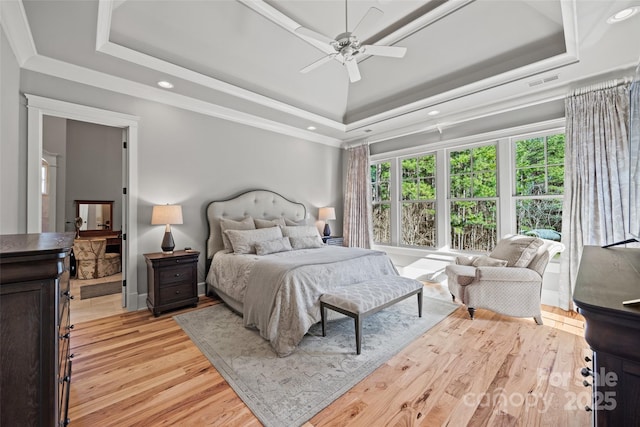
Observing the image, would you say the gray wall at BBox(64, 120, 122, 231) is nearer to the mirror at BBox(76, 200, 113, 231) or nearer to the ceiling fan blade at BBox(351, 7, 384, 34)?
the mirror at BBox(76, 200, 113, 231)

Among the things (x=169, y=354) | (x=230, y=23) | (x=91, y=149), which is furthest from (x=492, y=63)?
(x=91, y=149)

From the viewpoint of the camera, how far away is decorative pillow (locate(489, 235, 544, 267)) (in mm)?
3025

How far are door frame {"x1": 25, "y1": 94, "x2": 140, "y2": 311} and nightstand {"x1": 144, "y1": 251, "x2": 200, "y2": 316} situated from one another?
9.1 inches

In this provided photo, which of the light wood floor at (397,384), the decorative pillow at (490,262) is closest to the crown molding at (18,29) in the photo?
the light wood floor at (397,384)

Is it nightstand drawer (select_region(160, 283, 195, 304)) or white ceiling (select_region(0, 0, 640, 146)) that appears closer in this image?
white ceiling (select_region(0, 0, 640, 146))

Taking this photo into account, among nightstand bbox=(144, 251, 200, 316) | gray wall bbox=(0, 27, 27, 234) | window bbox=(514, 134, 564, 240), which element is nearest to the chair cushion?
window bbox=(514, 134, 564, 240)

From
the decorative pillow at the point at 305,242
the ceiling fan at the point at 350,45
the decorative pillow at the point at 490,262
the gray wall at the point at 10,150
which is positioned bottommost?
the decorative pillow at the point at 490,262

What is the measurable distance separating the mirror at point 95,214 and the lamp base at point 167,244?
354cm

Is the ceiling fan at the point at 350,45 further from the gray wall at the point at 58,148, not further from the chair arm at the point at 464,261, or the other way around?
the gray wall at the point at 58,148

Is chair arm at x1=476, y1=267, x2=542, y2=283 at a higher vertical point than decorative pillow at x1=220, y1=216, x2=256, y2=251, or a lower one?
lower

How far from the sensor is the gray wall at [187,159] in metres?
3.05

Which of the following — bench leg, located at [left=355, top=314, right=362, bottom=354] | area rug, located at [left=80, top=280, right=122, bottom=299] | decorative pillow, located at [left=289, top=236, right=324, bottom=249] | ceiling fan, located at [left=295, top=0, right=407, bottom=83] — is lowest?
area rug, located at [left=80, top=280, right=122, bottom=299]

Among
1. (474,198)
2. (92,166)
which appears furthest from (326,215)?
(92,166)

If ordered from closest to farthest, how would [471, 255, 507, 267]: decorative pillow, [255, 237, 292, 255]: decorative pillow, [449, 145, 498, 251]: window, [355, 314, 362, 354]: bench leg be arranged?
[355, 314, 362, 354]: bench leg → [471, 255, 507, 267]: decorative pillow → [255, 237, 292, 255]: decorative pillow → [449, 145, 498, 251]: window
